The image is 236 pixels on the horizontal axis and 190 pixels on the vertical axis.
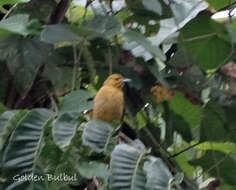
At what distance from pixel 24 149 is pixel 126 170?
0.25 m

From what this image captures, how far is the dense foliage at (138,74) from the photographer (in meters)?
1.65

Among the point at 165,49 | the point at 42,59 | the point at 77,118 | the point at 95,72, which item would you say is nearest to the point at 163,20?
the point at 165,49

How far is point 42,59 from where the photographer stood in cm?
187

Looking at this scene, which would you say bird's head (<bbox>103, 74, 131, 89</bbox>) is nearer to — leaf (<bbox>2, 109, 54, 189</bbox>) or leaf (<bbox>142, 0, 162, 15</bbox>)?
leaf (<bbox>142, 0, 162, 15</bbox>)

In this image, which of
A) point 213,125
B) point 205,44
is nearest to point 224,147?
point 213,125

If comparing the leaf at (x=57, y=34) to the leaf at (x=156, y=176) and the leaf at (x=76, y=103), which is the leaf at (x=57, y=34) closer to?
the leaf at (x=76, y=103)

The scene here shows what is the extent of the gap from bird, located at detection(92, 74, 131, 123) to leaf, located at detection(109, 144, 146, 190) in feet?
1.85

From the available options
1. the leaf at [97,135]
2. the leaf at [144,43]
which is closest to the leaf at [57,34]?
the leaf at [144,43]

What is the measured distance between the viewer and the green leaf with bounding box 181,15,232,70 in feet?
6.23

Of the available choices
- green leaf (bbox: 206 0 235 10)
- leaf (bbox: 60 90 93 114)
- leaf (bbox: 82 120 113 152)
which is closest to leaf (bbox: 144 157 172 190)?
leaf (bbox: 82 120 113 152)

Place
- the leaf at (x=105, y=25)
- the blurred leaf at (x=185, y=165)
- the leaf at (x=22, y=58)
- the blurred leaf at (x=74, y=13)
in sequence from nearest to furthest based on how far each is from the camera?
1. the leaf at (x=105, y=25)
2. the leaf at (x=22, y=58)
3. the blurred leaf at (x=185, y=165)
4. the blurred leaf at (x=74, y=13)

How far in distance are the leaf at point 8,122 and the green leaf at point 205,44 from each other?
636 millimetres

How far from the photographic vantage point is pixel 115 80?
2029 millimetres

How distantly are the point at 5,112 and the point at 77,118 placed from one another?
18 cm
